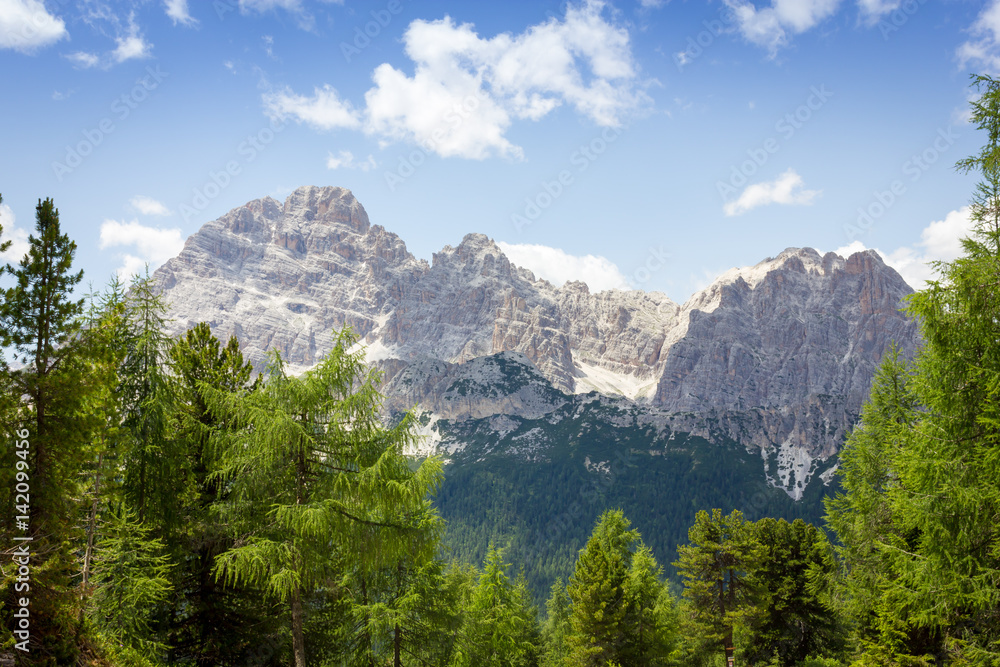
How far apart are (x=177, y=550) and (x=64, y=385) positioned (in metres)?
6.27

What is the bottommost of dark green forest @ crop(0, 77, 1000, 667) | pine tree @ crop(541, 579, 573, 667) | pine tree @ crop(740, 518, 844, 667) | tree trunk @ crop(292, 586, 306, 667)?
pine tree @ crop(541, 579, 573, 667)

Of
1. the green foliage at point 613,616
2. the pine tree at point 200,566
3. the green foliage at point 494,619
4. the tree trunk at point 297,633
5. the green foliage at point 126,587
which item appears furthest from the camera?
the green foliage at point 494,619

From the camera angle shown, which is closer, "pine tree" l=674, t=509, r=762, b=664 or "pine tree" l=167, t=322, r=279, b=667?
"pine tree" l=167, t=322, r=279, b=667

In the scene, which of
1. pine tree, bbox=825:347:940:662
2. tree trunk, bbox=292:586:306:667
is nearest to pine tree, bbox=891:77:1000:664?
pine tree, bbox=825:347:940:662

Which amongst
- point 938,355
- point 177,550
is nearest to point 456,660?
point 177,550

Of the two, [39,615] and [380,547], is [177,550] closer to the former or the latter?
[39,615]

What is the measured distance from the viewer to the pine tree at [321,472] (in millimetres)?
11633

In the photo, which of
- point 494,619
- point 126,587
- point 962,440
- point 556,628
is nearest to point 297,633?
point 126,587

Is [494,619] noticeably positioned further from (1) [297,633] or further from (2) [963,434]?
(2) [963,434]

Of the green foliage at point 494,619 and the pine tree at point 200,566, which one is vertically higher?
the pine tree at point 200,566

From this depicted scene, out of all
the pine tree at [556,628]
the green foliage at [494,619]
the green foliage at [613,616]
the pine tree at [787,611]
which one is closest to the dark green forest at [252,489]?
the green foliage at [613,616]

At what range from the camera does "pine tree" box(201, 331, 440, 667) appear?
11.6 meters

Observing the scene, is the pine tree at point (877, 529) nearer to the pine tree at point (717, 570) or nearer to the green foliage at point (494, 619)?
the pine tree at point (717, 570)

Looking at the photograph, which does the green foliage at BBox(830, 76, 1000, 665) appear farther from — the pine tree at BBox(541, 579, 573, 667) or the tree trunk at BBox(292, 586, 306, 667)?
the pine tree at BBox(541, 579, 573, 667)
